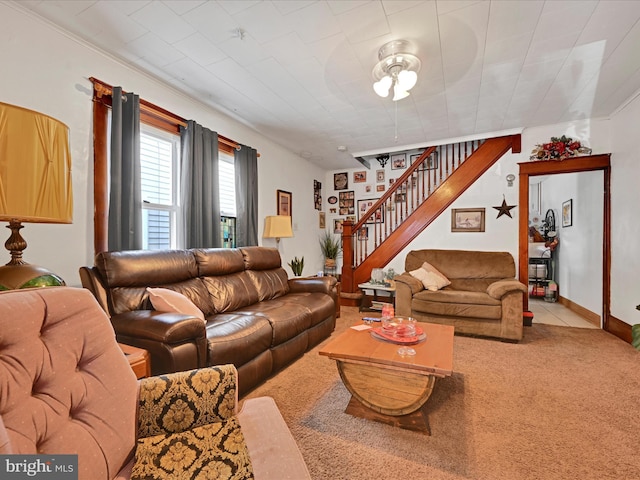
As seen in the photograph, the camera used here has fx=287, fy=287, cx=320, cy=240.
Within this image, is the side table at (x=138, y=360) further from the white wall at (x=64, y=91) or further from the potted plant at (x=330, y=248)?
the potted plant at (x=330, y=248)

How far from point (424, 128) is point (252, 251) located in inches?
112

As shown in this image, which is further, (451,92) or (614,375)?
(451,92)

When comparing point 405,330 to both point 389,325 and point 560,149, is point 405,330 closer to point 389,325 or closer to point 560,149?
point 389,325

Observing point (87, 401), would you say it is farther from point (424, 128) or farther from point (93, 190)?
point (424, 128)

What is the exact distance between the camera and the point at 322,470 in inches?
53.8

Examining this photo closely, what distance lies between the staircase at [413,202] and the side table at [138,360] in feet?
11.8

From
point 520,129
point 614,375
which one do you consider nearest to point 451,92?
point 520,129

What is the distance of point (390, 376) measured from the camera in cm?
169

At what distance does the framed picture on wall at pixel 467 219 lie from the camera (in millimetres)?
4277

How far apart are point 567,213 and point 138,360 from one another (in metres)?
6.30

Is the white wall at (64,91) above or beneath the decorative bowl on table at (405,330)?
above

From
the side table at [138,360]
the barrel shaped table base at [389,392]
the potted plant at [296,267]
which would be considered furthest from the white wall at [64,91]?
the potted plant at [296,267]

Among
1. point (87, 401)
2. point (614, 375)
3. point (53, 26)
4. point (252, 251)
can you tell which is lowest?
point (614, 375)

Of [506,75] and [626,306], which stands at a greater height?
[506,75]
